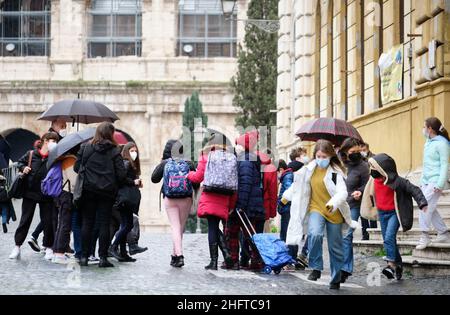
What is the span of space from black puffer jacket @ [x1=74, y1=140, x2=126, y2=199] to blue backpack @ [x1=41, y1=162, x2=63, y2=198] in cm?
89

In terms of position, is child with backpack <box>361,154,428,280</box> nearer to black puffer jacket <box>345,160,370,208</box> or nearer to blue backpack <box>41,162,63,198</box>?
black puffer jacket <box>345,160,370,208</box>

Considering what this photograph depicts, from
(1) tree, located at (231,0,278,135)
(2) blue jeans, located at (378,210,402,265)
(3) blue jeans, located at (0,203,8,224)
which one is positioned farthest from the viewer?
(1) tree, located at (231,0,278,135)

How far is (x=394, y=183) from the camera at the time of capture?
46.5ft

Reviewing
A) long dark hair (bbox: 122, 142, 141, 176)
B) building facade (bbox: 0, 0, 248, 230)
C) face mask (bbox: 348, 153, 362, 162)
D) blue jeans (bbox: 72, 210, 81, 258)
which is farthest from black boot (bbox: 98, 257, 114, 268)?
building facade (bbox: 0, 0, 248, 230)

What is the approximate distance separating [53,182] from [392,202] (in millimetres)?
4523

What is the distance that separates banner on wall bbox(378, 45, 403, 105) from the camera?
2094 cm

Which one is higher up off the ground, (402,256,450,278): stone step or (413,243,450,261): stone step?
(413,243,450,261): stone step

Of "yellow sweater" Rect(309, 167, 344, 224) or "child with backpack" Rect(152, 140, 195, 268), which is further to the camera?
"child with backpack" Rect(152, 140, 195, 268)

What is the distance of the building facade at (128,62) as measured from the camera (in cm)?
4803

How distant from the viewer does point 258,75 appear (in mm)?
42219

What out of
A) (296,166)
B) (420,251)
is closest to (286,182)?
(296,166)

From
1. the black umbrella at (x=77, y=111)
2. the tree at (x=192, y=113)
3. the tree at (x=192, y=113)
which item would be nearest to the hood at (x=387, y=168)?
the black umbrella at (x=77, y=111)

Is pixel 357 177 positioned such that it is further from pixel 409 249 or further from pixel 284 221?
pixel 284 221

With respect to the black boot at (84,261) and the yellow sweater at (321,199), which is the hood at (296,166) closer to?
the black boot at (84,261)
